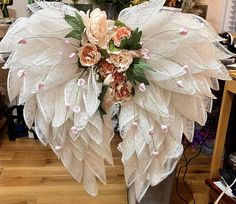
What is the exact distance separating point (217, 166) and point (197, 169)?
0.60m

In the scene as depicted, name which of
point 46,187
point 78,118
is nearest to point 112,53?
point 78,118

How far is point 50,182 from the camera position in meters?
1.66

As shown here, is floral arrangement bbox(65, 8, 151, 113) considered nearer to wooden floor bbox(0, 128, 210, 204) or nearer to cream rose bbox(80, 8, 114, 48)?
cream rose bbox(80, 8, 114, 48)

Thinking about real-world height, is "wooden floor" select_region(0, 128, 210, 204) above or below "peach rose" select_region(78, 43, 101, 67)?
below

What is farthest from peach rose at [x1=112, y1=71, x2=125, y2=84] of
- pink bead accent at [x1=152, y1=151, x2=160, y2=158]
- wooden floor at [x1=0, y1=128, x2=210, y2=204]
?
wooden floor at [x1=0, y1=128, x2=210, y2=204]

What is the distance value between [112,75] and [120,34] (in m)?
0.11

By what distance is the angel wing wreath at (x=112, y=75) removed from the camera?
0.79 m

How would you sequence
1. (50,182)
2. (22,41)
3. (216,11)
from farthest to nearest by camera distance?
(216,11) < (50,182) < (22,41)

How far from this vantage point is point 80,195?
1.55m

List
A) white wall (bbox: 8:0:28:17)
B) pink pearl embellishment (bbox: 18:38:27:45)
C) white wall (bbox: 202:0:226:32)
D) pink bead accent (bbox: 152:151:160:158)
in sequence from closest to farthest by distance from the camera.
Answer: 1. pink pearl embellishment (bbox: 18:38:27:45)
2. pink bead accent (bbox: 152:151:160:158)
3. white wall (bbox: 202:0:226:32)
4. white wall (bbox: 8:0:28:17)

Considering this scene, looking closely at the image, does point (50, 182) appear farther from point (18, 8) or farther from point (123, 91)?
point (18, 8)

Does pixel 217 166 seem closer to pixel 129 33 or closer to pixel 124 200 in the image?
pixel 124 200

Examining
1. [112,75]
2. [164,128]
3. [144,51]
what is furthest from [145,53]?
[164,128]

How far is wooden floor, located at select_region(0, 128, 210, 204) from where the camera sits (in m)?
1.53
